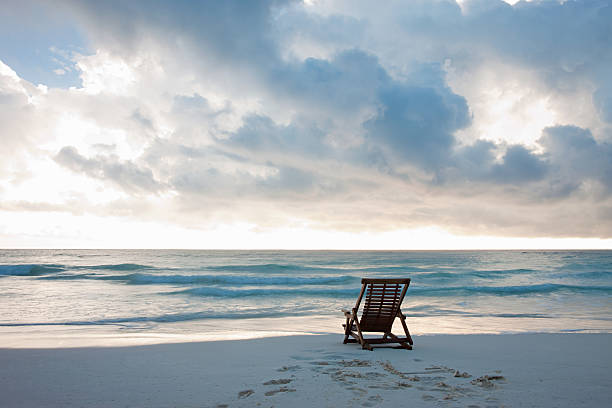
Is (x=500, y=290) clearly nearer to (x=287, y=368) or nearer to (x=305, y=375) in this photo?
(x=287, y=368)

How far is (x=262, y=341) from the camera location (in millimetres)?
8312

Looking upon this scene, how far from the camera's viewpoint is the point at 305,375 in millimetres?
5430

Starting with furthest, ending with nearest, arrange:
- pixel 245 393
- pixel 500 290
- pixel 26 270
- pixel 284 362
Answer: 1. pixel 26 270
2. pixel 500 290
3. pixel 284 362
4. pixel 245 393

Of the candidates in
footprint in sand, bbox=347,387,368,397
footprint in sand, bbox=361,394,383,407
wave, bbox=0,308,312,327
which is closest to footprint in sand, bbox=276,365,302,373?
footprint in sand, bbox=347,387,368,397

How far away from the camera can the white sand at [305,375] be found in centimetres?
445

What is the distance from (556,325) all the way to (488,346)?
5.47 meters

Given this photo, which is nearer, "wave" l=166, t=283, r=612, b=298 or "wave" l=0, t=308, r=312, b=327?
"wave" l=0, t=308, r=312, b=327

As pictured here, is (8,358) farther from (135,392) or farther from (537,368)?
(537,368)

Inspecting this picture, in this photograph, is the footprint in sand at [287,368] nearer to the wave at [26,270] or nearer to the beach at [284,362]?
the beach at [284,362]

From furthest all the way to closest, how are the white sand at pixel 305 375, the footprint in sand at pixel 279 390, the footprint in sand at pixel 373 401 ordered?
the footprint in sand at pixel 279 390 < the white sand at pixel 305 375 < the footprint in sand at pixel 373 401

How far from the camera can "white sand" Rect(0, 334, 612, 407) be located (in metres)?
4.45

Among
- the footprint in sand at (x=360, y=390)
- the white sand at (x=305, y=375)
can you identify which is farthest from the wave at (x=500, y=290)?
the footprint in sand at (x=360, y=390)

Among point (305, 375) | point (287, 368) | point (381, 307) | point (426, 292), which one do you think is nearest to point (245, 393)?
point (305, 375)

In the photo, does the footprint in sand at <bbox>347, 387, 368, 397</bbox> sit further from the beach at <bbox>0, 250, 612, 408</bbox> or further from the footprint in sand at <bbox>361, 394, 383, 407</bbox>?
the footprint in sand at <bbox>361, 394, 383, 407</bbox>
